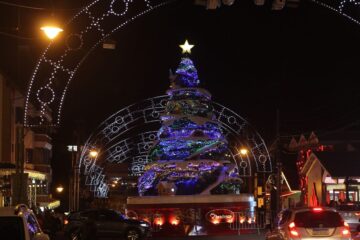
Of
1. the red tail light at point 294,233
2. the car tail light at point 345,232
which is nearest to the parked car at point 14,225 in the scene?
the red tail light at point 294,233

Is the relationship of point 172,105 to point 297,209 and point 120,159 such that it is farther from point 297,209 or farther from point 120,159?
point 120,159

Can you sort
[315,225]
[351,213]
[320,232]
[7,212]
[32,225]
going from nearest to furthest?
[7,212], [32,225], [320,232], [315,225], [351,213]

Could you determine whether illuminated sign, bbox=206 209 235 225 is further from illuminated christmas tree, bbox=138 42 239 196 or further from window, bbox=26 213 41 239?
window, bbox=26 213 41 239

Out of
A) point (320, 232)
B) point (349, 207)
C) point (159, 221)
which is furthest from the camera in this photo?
point (159, 221)

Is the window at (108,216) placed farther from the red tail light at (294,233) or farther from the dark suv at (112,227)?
the red tail light at (294,233)

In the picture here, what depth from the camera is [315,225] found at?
18.6 m

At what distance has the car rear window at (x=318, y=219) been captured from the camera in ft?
60.8

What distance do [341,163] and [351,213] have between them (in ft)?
65.6

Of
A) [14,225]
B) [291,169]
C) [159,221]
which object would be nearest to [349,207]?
[159,221]

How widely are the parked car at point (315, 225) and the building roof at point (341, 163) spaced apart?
27.3 m

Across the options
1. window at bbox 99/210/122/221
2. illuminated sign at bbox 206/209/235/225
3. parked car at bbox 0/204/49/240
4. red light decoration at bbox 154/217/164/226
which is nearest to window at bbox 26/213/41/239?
parked car at bbox 0/204/49/240

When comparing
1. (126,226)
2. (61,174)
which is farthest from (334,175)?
(61,174)

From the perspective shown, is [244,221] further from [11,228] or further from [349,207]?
[11,228]

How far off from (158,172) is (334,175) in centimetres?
1273
